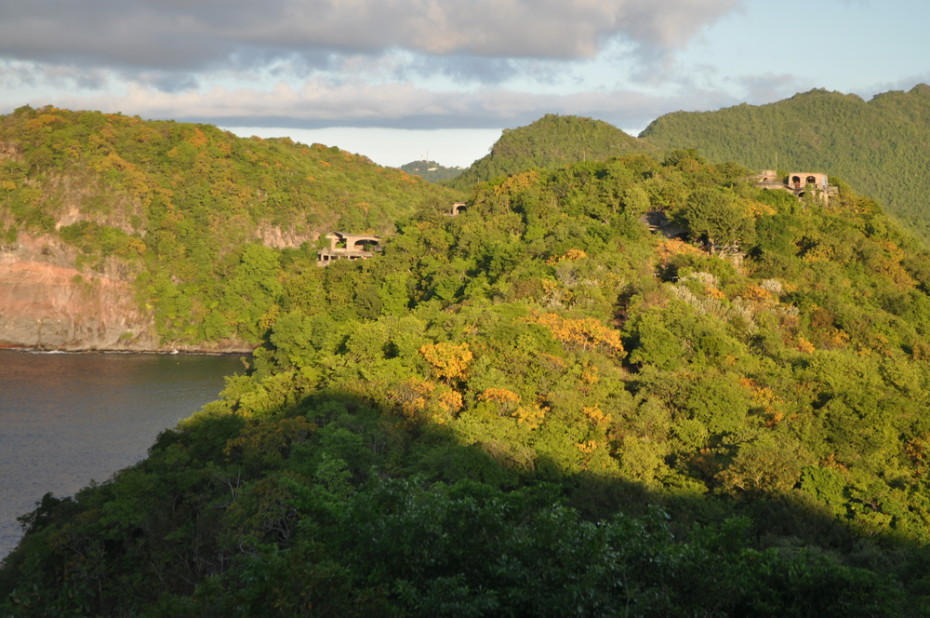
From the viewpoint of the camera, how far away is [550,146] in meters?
111

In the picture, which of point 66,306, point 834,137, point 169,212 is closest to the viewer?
point 66,306

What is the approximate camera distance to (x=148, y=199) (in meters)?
72.2

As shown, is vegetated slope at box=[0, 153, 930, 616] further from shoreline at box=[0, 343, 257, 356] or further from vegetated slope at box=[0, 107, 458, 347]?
vegetated slope at box=[0, 107, 458, 347]

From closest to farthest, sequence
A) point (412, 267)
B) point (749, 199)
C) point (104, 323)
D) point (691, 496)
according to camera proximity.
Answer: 1. point (691, 496)
2. point (749, 199)
3. point (412, 267)
4. point (104, 323)

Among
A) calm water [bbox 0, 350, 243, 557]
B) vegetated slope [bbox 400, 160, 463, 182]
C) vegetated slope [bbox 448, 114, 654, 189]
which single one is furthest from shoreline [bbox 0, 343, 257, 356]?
vegetated slope [bbox 400, 160, 463, 182]

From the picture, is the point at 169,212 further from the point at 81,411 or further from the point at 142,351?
the point at 81,411

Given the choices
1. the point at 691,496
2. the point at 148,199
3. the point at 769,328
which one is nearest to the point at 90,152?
the point at 148,199

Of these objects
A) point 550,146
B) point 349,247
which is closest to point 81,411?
point 349,247

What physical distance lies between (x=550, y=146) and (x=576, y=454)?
93662 mm

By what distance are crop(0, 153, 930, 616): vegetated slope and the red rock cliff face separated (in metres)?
29.6

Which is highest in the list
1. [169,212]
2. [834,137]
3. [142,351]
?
[834,137]

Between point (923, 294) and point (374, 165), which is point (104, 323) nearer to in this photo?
point (374, 165)

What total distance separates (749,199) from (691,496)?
93.8ft

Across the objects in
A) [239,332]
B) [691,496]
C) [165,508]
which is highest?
[691,496]
